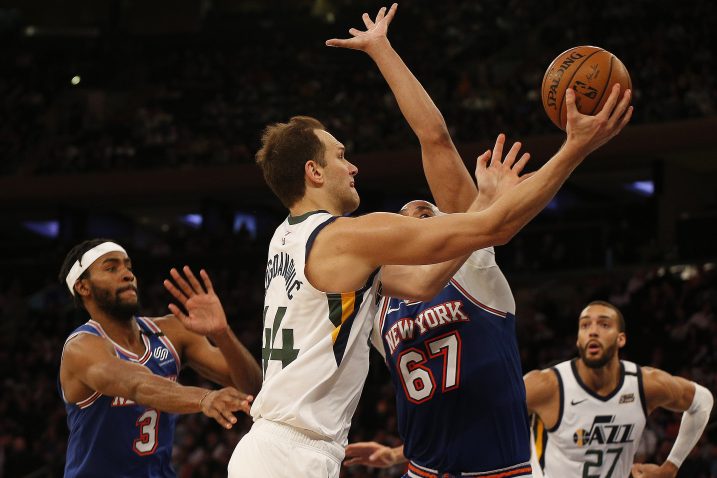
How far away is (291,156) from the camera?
4199 mm

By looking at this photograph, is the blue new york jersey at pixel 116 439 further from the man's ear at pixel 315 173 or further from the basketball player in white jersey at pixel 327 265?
the man's ear at pixel 315 173

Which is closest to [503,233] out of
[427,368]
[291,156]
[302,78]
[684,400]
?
[291,156]

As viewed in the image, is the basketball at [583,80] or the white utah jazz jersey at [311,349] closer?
the white utah jazz jersey at [311,349]

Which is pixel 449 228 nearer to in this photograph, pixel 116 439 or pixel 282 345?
pixel 282 345

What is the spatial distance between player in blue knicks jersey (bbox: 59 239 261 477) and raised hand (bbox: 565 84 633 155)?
1953 millimetres

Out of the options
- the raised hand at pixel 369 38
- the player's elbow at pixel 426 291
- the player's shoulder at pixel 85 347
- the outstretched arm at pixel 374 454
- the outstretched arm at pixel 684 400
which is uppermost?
the raised hand at pixel 369 38

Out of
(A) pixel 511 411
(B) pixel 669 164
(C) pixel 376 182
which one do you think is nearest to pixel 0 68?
(C) pixel 376 182

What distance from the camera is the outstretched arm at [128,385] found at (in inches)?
169

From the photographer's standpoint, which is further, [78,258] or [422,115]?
[78,258]

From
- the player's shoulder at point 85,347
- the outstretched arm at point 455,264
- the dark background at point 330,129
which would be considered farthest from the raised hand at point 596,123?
the dark background at point 330,129

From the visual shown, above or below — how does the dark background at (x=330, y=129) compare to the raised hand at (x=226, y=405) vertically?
above

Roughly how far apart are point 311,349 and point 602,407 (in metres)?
3.63

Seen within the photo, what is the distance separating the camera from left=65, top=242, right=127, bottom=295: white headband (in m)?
6.12

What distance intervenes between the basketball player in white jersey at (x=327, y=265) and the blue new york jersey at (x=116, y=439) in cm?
176
